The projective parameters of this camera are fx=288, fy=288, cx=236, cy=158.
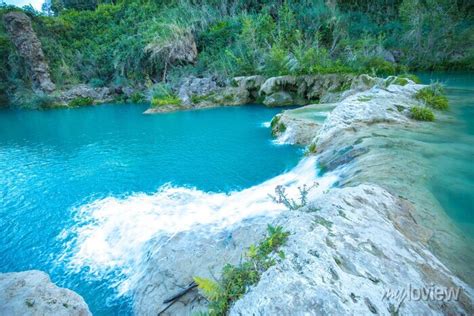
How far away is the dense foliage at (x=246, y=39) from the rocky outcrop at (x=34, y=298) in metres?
25.5

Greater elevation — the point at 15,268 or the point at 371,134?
the point at 371,134

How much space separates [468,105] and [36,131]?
1206 inches

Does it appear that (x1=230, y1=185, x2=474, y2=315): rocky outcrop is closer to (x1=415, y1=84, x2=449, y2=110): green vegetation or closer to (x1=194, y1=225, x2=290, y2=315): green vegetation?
(x1=194, y1=225, x2=290, y2=315): green vegetation

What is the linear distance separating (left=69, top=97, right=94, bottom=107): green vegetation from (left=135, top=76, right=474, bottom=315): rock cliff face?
40.4m

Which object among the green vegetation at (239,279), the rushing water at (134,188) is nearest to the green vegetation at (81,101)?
the rushing water at (134,188)

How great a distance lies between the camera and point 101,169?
1459 centimetres

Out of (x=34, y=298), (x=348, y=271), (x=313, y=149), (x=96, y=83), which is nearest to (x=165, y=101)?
(x=96, y=83)

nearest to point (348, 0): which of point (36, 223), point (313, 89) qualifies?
point (313, 89)

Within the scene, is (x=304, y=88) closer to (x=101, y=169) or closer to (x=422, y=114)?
(x=422, y=114)

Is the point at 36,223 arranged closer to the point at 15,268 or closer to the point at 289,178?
the point at 15,268

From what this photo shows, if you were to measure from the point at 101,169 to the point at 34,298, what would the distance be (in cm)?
1111

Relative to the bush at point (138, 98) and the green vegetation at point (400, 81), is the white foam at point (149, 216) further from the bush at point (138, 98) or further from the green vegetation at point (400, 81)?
the bush at point (138, 98)

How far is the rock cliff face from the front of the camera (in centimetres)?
280

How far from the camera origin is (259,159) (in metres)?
13.8
